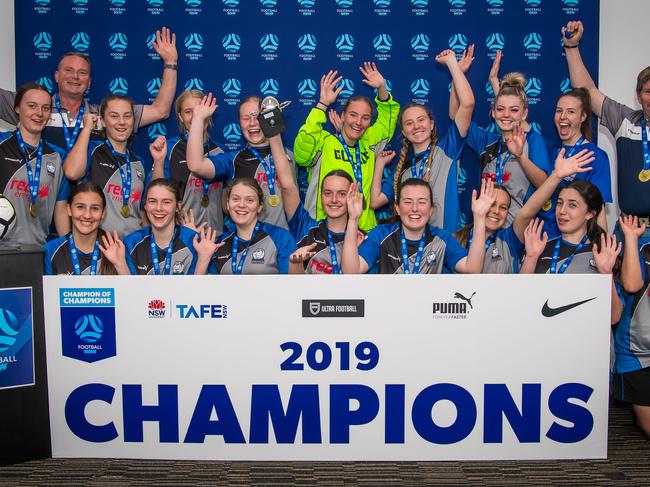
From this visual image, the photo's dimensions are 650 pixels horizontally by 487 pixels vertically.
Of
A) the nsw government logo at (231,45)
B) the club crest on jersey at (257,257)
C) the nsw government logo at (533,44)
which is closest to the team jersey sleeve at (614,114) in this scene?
the nsw government logo at (533,44)

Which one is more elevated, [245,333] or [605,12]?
[605,12]

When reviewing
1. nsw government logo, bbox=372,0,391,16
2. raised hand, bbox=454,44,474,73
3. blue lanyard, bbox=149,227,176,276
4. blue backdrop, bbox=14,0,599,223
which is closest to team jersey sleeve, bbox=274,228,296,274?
blue lanyard, bbox=149,227,176,276

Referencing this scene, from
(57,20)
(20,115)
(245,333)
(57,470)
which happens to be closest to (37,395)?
(57,470)

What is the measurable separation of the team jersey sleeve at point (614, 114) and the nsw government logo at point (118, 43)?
3.63 m

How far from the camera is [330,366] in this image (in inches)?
118

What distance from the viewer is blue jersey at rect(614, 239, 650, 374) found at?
358 centimetres

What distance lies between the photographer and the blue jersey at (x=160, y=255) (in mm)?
3725

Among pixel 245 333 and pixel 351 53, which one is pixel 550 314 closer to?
pixel 245 333

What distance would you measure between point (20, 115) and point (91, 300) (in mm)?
1882

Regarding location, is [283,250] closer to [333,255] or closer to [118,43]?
[333,255]

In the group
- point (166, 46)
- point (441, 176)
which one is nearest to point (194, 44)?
point (166, 46)

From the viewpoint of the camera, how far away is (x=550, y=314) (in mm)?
2975

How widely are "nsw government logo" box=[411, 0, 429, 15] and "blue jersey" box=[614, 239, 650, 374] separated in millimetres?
2542

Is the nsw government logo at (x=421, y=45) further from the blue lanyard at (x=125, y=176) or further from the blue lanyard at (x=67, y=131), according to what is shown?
the blue lanyard at (x=67, y=131)
